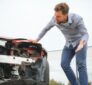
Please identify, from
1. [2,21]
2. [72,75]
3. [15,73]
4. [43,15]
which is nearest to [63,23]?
[72,75]

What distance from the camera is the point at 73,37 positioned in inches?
248

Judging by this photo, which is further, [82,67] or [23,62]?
[23,62]

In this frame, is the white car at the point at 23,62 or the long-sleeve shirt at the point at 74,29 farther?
the white car at the point at 23,62

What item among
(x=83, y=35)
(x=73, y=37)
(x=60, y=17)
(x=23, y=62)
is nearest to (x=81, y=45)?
(x=83, y=35)

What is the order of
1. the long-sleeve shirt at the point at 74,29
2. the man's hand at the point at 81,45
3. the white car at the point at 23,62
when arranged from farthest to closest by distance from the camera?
the white car at the point at 23,62, the long-sleeve shirt at the point at 74,29, the man's hand at the point at 81,45

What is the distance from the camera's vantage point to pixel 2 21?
9.75 m

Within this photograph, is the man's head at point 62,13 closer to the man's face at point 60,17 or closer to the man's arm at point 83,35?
the man's face at point 60,17

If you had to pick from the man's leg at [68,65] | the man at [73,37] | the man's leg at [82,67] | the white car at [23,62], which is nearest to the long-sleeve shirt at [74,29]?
the man at [73,37]

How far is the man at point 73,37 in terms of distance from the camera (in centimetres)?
607

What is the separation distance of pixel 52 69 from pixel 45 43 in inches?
24.7

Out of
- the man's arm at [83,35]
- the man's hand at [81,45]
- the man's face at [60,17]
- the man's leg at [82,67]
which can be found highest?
the man's face at [60,17]

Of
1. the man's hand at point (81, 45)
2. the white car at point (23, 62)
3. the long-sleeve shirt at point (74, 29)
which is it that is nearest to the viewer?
the man's hand at point (81, 45)

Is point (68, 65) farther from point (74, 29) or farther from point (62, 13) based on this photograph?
point (62, 13)

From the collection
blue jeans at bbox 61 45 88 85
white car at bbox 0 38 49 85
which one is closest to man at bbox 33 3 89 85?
blue jeans at bbox 61 45 88 85
